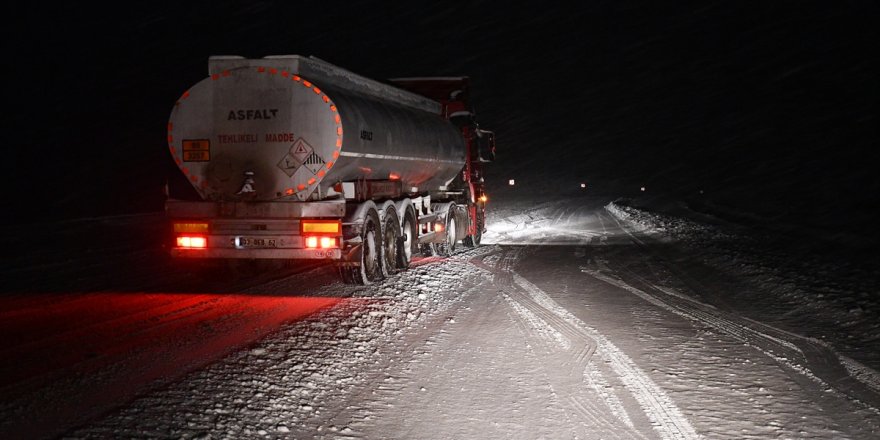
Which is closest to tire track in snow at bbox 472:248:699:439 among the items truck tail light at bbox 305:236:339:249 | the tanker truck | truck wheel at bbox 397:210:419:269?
truck tail light at bbox 305:236:339:249

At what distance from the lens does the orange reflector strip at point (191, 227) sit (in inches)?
422

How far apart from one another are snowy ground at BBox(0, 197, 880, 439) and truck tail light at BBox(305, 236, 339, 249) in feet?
2.49

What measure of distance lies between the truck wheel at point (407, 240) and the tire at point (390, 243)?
92 millimetres

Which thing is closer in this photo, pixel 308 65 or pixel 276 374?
pixel 276 374

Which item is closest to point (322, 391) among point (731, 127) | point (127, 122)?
point (127, 122)

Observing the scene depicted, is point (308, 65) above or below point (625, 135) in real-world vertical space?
below

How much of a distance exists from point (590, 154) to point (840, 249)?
148748 millimetres

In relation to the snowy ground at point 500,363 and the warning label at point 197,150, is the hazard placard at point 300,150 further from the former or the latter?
the snowy ground at point 500,363

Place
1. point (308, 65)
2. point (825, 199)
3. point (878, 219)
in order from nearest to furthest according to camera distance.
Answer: point (308, 65) → point (878, 219) → point (825, 199)

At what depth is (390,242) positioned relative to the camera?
12.9 m

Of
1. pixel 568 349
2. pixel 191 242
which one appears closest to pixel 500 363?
pixel 568 349

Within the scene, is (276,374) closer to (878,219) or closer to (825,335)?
(825,335)

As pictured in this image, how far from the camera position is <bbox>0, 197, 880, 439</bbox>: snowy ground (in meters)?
5.08

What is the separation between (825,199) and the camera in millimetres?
38781
